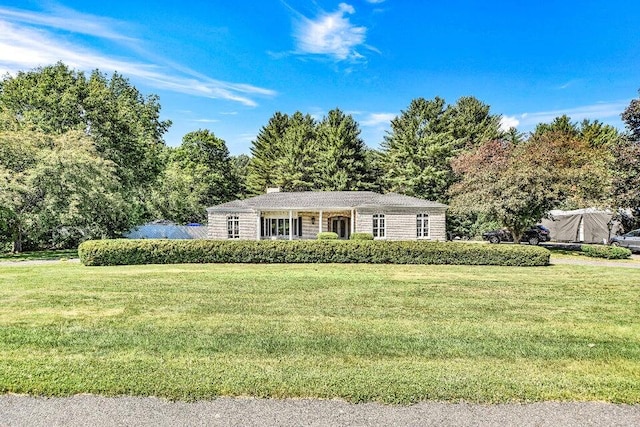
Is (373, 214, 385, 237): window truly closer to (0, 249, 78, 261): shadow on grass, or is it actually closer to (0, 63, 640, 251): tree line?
(0, 63, 640, 251): tree line

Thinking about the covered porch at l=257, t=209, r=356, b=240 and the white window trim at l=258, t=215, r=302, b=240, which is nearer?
the covered porch at l=257, t=209, r=356, b=240

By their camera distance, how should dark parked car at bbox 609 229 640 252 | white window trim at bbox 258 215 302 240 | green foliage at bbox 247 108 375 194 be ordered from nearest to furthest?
dark parked car at bbox 609 229 640 252 → white window trim at bbox 258 215 302 240 → green foliage at bbox 247 108 375 194

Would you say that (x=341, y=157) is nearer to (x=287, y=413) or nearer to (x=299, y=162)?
(x=299, y=162)

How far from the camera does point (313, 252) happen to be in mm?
16250

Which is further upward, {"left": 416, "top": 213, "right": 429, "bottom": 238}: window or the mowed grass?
{"left": 416, "top": 213, "right": 429, "bottom": 238}: window

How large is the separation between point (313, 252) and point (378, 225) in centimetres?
938

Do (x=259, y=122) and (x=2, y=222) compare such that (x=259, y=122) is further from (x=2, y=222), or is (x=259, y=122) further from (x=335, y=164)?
(x=2, y=222)

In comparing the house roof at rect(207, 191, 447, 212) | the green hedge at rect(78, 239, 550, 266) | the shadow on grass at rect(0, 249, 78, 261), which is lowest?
the shadow on grass at rect(0, 249, 78, 261)

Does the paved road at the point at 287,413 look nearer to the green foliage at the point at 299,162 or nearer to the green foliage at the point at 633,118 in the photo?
the green foliage at the point at 633,118

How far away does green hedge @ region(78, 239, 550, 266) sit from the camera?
15.5 metres

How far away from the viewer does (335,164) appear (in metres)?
40.2

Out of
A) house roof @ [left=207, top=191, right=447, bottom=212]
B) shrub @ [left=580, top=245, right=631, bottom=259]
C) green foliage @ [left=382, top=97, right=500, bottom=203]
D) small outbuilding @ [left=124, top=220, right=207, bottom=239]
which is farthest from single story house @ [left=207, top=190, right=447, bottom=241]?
green foliage @ [left=382, top=97, right=500, bottom=203]

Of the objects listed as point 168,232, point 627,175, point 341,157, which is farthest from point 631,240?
point 168,232

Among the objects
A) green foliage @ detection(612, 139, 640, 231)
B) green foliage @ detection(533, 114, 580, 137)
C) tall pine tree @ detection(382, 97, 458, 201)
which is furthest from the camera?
green foliage @ detection(533, 114, 580, 137)
